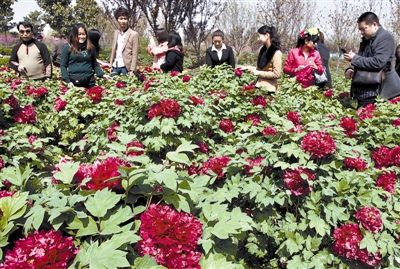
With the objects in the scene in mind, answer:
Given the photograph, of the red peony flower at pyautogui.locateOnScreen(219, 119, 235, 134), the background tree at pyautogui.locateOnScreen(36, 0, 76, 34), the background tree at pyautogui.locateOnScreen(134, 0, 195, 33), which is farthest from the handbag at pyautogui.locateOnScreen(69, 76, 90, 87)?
the background tree at pyautogui.locateOnScreen(36, 0, 76, 34)

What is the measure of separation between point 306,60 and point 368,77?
3.68 feet

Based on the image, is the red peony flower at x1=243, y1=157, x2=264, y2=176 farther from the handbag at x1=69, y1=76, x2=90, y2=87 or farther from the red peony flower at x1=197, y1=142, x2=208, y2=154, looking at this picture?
the handbag at x1=69, y1=76, x2=90, y2=87

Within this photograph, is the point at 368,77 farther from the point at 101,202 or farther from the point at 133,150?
the point at 101,202

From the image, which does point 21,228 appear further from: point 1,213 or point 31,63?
point 31,63

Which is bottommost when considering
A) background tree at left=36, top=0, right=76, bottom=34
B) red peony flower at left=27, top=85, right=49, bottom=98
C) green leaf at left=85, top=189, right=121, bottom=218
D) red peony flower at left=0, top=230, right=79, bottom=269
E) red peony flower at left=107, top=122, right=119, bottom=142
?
red peony flower at left=107, top=122, right=119, bottom=142

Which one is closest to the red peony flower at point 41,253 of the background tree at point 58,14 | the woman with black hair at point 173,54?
the woman with black hair at point 173,54

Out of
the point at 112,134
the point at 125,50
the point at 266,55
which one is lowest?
the point at 112,134

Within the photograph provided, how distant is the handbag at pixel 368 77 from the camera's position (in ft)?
12.5

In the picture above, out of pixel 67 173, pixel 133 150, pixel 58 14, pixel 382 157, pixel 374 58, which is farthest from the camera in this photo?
pixel 58 14

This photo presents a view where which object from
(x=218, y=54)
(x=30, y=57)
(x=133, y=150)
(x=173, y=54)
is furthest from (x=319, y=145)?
(x=30, y=57)

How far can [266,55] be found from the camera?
14.5 feet

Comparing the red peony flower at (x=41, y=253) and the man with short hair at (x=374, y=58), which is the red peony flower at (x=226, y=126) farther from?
the red peony flower at (x=41, y=253)

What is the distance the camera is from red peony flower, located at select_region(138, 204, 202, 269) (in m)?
1.00

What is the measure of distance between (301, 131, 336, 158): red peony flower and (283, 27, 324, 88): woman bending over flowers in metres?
3.00
